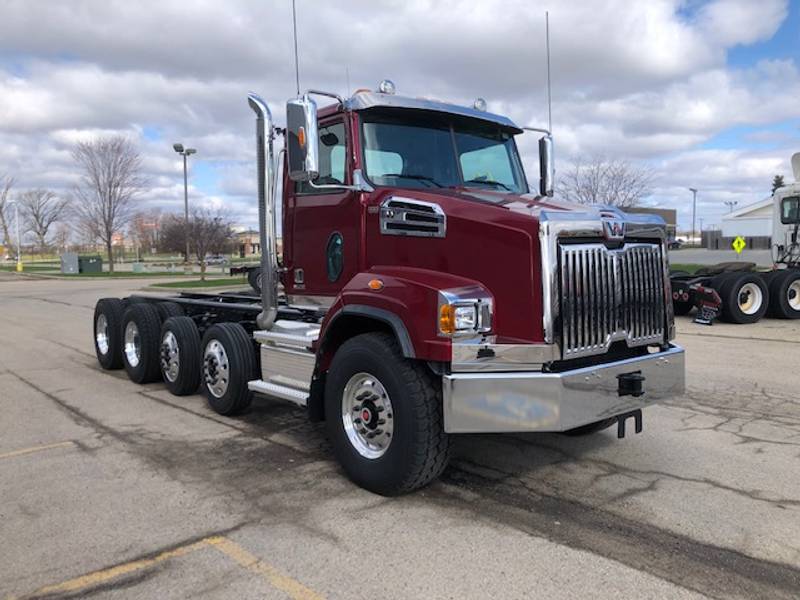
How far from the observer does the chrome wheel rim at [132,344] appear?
8.07m

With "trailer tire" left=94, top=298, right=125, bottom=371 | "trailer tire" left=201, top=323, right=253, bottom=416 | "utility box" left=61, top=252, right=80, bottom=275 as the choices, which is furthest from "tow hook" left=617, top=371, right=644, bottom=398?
"utility box" left=61, top=252, right=80, bottom=275

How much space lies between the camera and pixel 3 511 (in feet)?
13.5

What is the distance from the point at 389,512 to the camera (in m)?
4.05

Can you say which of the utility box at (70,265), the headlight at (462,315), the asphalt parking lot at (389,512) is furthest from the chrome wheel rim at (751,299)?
the utility box at (70,265)

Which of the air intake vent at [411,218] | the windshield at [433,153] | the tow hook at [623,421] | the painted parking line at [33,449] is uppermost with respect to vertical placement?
the windshield at [433,153]

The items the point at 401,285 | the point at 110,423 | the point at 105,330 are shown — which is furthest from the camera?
the point at 105,330

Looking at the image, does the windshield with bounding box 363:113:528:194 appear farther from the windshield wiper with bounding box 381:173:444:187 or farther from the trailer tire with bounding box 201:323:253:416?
the trailer tire with bounding box 201:323:253:416

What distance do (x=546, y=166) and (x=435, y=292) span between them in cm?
275

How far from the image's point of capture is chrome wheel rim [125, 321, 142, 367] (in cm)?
807

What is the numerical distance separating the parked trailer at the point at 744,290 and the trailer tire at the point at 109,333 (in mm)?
10398

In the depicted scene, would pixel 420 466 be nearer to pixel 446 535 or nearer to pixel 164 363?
pixel 446 535

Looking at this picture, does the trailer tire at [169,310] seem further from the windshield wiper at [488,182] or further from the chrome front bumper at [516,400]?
the chrome front bumper at [516,400]

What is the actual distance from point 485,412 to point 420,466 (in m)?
0.55

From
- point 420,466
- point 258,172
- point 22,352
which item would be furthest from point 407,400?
point 22,352
